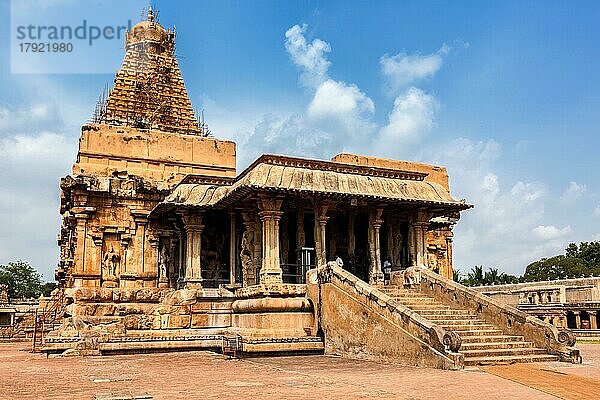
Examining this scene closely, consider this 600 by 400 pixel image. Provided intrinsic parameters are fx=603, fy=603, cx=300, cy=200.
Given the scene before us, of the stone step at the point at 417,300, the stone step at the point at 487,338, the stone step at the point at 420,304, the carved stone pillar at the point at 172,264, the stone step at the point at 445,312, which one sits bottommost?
the stone step at the point at 487,338

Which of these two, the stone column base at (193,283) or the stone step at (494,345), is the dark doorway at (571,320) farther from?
the stone column base at (193,283)

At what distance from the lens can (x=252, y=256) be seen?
20203mm

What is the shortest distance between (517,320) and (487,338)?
1.37 m

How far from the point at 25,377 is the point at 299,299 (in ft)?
24.9

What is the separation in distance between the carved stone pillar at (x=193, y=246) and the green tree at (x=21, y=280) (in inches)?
2745

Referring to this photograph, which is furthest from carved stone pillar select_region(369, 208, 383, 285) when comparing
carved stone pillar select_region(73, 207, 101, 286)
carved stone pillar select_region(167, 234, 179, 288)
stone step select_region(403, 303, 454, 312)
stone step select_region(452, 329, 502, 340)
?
carved stone pillar select_region(73, 207, 101, 286)

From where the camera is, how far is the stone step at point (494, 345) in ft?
43.2

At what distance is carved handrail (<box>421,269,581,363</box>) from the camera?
13.6m

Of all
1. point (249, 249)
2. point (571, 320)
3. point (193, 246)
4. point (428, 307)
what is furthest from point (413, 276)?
point (571, 320)

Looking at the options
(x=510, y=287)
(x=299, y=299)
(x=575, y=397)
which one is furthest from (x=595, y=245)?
(x=575, y=397)

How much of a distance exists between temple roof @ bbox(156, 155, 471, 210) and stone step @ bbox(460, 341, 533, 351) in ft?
21.7

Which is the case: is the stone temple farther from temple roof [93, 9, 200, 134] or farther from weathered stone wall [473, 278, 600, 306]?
weathered stone wall [473, 278, 600, 306]

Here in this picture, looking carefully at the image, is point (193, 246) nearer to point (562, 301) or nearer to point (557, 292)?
point (562, 301)

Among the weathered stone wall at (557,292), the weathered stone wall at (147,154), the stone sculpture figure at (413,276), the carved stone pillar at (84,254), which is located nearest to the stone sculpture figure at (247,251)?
the stone sculpture figure at (413,276)
